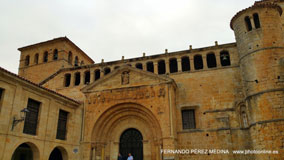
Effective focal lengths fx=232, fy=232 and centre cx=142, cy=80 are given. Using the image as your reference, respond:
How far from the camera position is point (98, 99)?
17859 millimetres

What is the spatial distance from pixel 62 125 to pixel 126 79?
227 inches

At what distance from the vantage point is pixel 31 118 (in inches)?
568

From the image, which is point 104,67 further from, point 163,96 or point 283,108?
point 283,108

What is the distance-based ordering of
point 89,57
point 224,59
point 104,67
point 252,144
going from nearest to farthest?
1. point 252,144
2. point 224,59
3. point 104,67
4. point 89,57

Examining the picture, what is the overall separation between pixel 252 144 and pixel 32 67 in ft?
79.0

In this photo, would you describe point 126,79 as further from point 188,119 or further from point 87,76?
point 87,76

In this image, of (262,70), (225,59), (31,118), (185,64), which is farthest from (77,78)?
(262,70)

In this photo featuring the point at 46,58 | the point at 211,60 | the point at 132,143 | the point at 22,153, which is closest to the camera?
the point at 22,153

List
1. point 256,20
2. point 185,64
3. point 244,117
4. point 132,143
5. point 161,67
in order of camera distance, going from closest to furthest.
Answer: point 244,117
point 256,20
point 132,143
point 185,64
point 161,67

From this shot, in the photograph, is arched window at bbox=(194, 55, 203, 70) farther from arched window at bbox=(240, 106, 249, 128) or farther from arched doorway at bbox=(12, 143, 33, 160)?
arched doorway at bbox=(12, 143, 33, 160)

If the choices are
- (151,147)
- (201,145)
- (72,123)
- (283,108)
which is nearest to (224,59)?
(283,108)

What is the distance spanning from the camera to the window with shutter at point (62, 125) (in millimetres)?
16495

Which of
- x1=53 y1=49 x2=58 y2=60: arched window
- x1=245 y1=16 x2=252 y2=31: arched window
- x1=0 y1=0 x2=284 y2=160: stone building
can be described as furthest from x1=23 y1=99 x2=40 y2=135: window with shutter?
x1=245 y1=16 x2=252 y2=31: arched window

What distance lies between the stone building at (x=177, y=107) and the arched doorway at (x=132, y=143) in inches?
2.8
